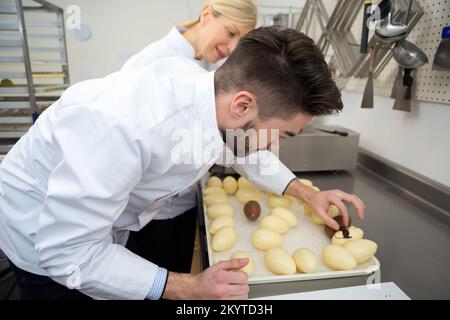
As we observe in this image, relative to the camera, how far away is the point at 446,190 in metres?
0.89

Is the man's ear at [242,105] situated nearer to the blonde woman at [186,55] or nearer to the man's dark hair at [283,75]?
the man's dark hair at [283,75]

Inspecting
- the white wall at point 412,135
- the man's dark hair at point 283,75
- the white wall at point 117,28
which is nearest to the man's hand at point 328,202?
the man's dark hair at point 283,75

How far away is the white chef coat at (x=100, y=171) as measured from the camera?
0.48 m

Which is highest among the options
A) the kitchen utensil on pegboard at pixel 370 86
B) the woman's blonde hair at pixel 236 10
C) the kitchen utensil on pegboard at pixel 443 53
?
the woman's blonde hair at pixel 236 10

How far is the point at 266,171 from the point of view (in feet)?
2.97

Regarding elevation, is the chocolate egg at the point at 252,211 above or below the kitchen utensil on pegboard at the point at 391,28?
below

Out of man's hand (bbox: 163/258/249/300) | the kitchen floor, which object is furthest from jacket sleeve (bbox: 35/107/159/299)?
the kitchen floor

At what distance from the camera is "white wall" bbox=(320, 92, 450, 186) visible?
3.04 feet

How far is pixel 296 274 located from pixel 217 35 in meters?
0.92

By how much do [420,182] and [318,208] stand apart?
0.46 m

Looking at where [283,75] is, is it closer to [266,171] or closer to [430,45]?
[266,171]

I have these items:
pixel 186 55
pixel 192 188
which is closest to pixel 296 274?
pixel 192 188

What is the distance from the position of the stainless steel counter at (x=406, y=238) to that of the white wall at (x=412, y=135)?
0.12 meters
